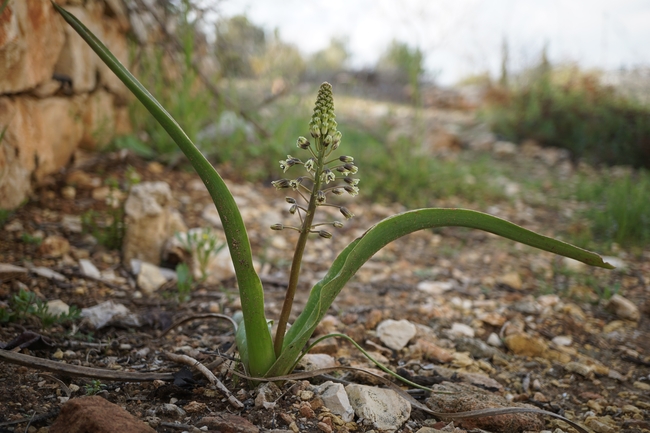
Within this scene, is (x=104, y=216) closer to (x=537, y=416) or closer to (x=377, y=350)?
(x=377, y=350)

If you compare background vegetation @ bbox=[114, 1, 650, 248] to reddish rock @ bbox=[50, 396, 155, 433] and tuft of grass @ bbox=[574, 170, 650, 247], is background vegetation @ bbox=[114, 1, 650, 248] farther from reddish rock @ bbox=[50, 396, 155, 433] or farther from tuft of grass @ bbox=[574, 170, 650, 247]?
reddish rock @ bbox=[50, 396, 155, 433]

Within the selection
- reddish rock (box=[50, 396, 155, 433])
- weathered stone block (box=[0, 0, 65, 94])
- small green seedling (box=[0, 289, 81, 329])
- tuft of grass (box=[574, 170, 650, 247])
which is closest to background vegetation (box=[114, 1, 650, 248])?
tuft of grass (box=[574, 170, 650, 247])

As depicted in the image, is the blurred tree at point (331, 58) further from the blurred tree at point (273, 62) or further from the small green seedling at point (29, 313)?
the small green seedling at point (29, 313)

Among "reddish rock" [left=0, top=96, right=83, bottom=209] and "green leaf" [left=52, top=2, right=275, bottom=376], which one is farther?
"reddish rock" [left=0, top=96, right=83, bottom=209]

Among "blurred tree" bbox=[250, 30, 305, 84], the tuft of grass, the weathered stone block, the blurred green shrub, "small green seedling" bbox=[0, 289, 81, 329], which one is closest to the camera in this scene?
"small green seedling" bbox=[0, 289, 81, 329]

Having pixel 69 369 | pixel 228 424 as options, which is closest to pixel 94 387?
pixel 69 369

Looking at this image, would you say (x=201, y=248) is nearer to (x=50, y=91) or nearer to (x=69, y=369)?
(x=69, y=369)
